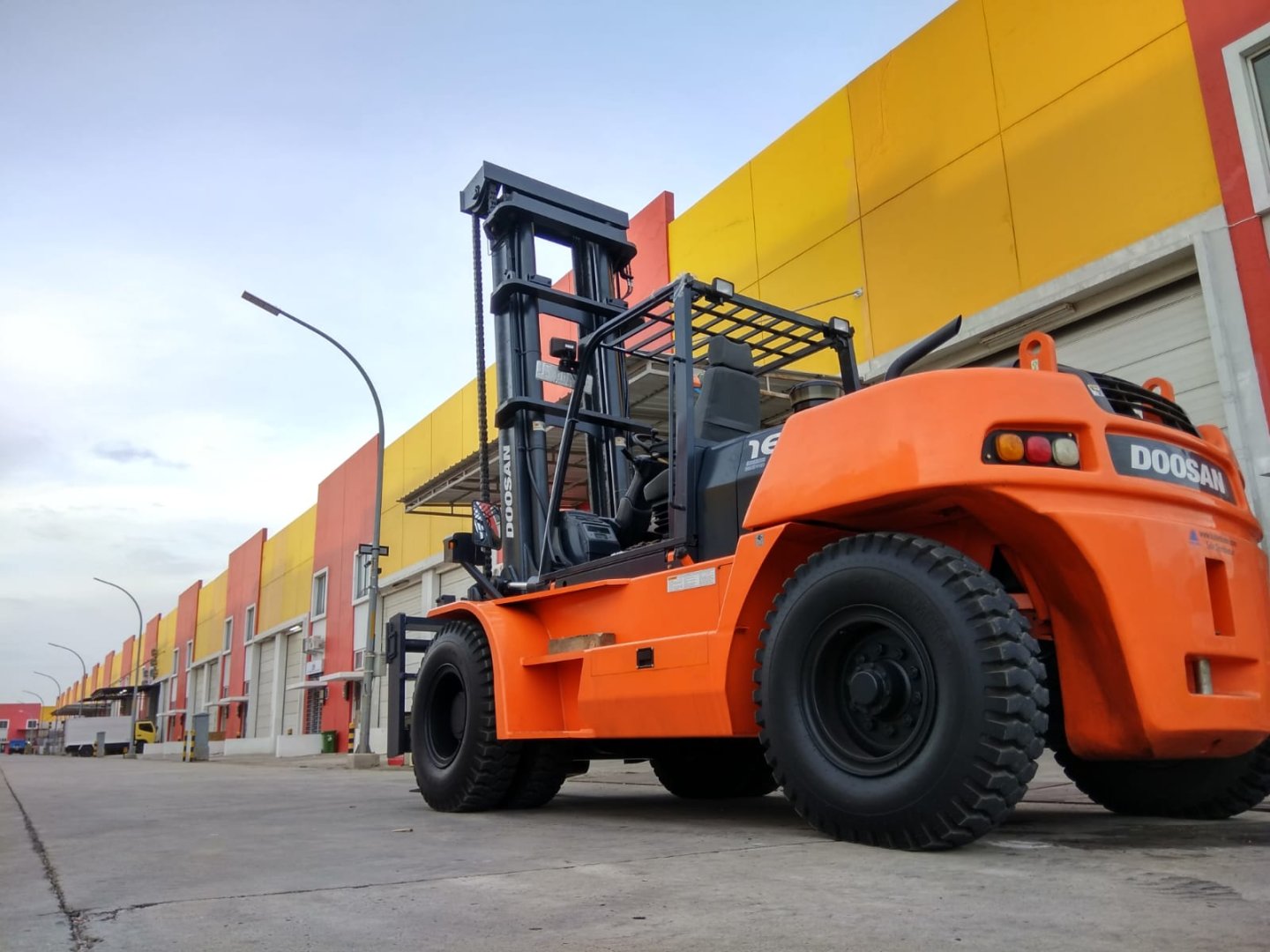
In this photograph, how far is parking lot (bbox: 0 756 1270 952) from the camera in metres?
2.38

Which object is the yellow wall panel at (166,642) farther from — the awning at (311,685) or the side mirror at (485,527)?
the side mirror at (485,527)

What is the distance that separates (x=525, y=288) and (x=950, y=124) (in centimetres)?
722

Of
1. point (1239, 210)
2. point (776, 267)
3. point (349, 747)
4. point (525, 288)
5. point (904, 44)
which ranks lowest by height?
point (349, 747)

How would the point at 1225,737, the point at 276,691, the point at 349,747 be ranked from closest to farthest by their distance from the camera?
the point at 1225,737 < the point at 349,747 < the point at 276,691

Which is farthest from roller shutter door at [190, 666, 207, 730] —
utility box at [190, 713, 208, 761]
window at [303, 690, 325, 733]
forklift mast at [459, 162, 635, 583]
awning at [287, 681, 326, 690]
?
forklift mast at [459, 162, 635, 583]

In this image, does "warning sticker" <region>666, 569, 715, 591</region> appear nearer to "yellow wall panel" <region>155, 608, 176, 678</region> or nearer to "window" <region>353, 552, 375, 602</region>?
"window" <region>353, 552, 375, 602</region>

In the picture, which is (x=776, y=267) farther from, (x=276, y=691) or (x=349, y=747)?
(x=276, y=691)

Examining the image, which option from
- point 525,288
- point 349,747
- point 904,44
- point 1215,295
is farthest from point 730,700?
point 349,747

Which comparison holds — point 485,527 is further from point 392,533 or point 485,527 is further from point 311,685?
point 311,685

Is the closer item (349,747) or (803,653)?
(803,653)

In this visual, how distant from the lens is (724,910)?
265cm

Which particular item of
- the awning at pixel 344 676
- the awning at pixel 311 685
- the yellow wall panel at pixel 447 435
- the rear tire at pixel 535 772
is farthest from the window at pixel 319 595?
the rear tire at pixel 535 772

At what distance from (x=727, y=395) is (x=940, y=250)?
7629 millimetres

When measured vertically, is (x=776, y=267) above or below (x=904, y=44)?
below
